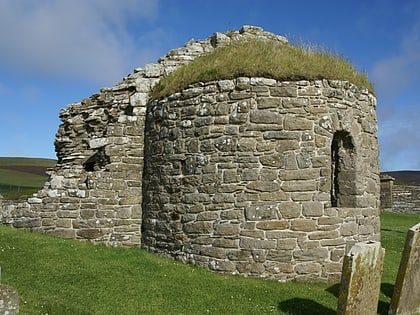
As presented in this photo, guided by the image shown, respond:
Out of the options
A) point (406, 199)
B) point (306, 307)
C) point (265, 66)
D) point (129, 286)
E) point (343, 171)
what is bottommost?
point (306, 307)

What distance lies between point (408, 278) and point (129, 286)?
4.65m

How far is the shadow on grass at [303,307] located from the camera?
7.84 m

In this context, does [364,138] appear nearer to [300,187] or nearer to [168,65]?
[300,187]

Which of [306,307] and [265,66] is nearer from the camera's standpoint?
[306,307]

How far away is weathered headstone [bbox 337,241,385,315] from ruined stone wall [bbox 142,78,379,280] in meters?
2.58

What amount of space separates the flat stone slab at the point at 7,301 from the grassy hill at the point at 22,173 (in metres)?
34.5

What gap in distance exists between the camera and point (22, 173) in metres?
53.1

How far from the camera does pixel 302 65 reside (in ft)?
34.2

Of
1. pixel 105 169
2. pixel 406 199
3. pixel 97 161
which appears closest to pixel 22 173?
pixel 406 199

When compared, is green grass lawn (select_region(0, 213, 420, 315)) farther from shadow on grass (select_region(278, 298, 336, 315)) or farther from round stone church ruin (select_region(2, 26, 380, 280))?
round stone church ruin (select_region(2, 26, 380, 280))

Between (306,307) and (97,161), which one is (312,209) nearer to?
(306,307)

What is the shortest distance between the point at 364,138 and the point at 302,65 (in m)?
2.19

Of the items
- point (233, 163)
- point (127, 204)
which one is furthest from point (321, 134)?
point (127, 204)

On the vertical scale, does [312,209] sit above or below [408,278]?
above
